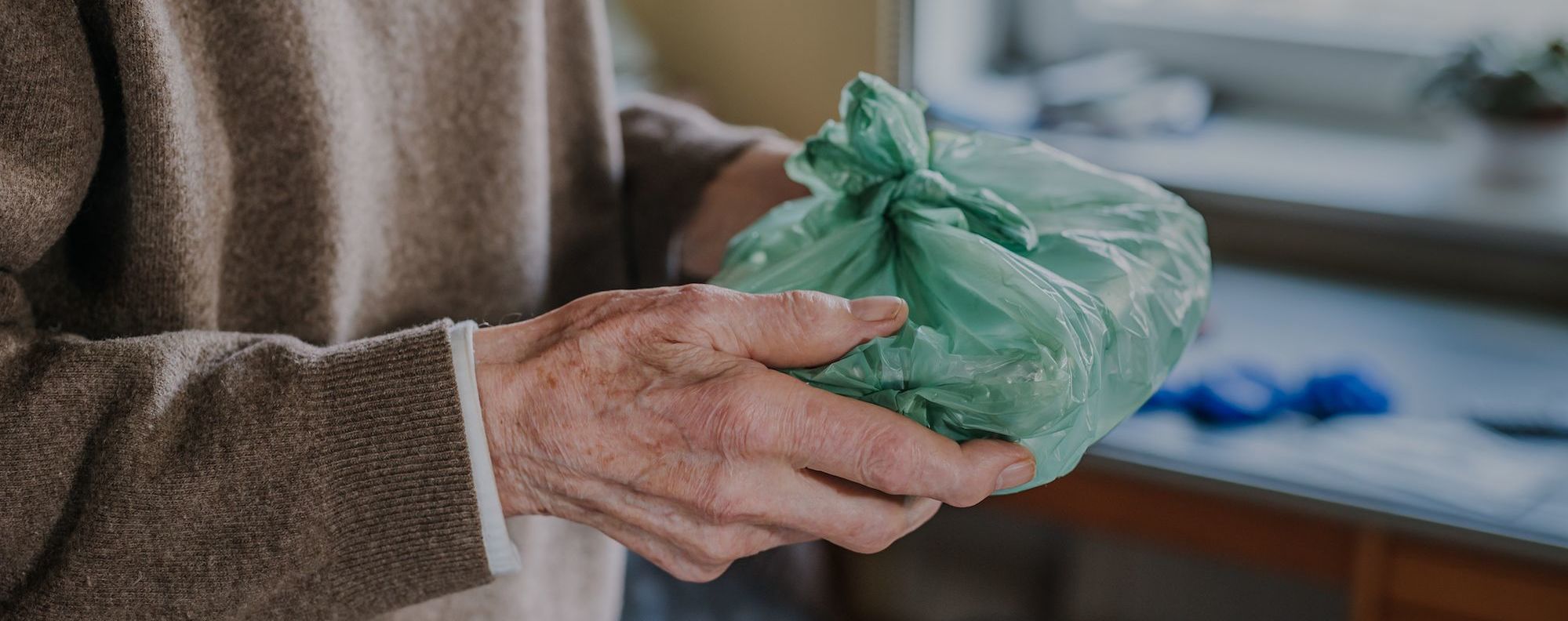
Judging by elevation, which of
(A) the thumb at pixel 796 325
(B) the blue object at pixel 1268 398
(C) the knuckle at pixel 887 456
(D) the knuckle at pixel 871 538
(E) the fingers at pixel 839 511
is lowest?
(B) the blue object at pixel 1268 398

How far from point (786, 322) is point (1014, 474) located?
132 mm

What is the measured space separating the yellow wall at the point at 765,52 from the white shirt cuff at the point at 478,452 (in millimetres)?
1283

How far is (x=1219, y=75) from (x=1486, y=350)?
2.06 feet

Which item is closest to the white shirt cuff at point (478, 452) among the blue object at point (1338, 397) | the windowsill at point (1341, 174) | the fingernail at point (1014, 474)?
the fingernail at point (1014, 474)

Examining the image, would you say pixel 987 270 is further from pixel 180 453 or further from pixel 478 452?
pixel 180 453

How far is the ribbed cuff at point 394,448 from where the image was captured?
55 centimetres

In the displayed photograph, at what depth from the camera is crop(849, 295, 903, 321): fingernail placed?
0.56 m

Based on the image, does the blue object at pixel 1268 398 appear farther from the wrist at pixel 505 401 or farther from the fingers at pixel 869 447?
the wrist at pixel 505 401

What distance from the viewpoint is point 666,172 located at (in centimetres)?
87

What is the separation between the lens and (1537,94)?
60.5 inches

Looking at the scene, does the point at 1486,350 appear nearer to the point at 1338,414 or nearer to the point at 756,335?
the point at 1338,414

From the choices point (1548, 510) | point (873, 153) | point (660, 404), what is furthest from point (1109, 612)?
point (660, 404)

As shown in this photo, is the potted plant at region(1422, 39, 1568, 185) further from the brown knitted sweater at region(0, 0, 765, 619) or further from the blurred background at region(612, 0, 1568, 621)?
the brown knitted sweater at region(0, 0, 765, 619)

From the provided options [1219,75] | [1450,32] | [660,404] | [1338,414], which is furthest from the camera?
[1219,75]
